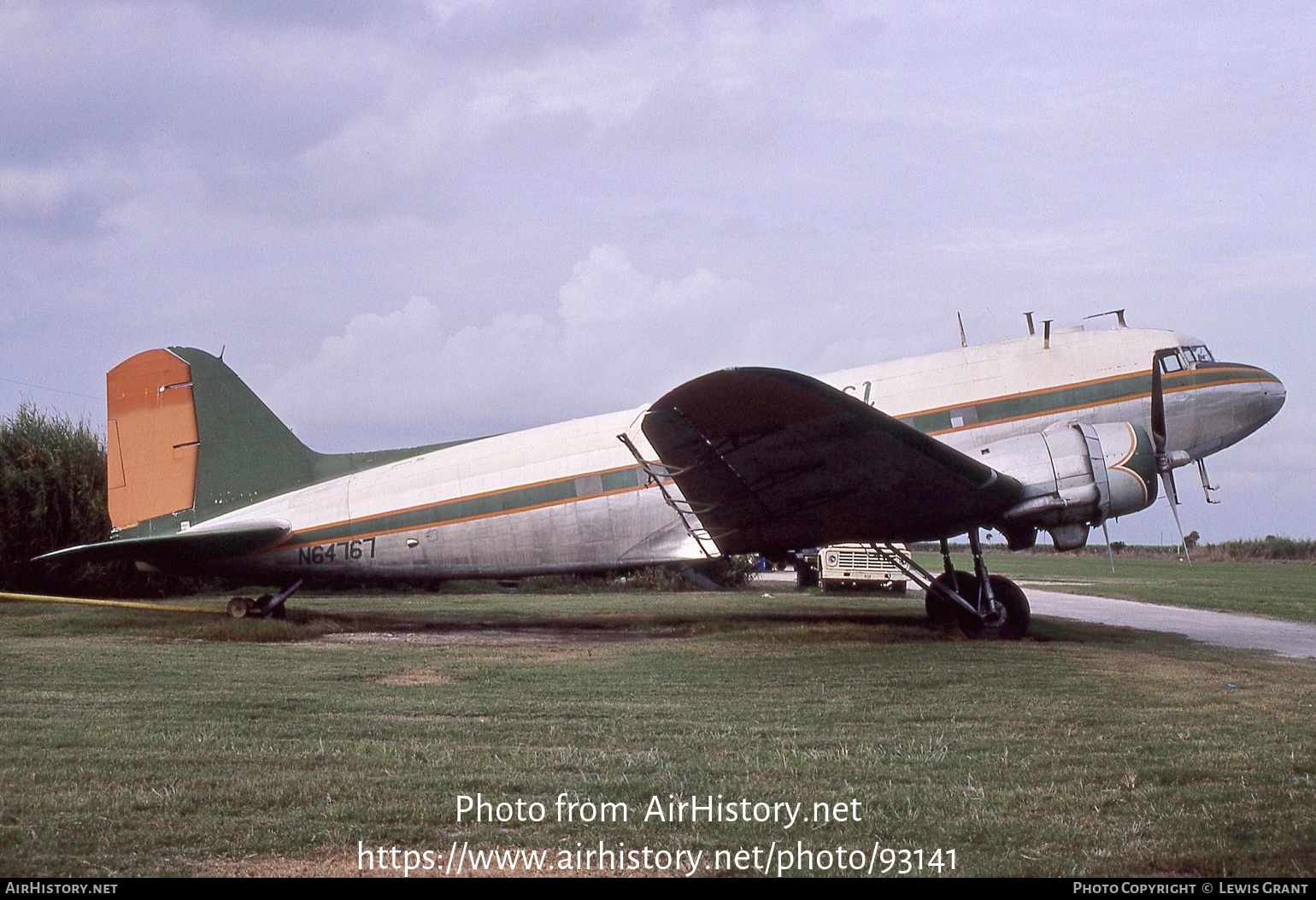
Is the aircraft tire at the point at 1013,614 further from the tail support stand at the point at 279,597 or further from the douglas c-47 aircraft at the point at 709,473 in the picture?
the tail support stand at the point at 279,597

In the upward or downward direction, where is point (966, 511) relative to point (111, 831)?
upward

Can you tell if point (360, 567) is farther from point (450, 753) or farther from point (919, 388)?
point (450, 753)

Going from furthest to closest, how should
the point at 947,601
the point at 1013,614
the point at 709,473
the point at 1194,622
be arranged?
1. the point at 1194,622
2. the point at 947,601
3. the point at 1013,614
4. the point at 709,473

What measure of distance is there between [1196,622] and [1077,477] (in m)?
6.88

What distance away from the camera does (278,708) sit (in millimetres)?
6691

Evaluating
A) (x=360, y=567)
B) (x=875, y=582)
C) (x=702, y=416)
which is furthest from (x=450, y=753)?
(x=875, y=582)

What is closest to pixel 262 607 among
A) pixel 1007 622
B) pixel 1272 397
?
pixel 1007 622

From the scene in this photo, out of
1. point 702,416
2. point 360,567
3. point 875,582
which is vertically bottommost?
point 875,582

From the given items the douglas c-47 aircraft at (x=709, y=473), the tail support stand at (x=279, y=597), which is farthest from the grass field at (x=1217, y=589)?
the tail support stand at (x=279, y=597)

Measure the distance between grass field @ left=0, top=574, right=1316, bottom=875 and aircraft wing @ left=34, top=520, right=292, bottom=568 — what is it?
5.48 ft

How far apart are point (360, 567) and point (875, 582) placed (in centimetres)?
1404

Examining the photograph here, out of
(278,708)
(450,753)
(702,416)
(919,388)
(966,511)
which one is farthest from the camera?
(919,388)

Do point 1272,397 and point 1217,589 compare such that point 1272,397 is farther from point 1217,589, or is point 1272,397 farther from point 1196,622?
point 1217,589

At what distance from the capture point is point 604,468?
12.6m
